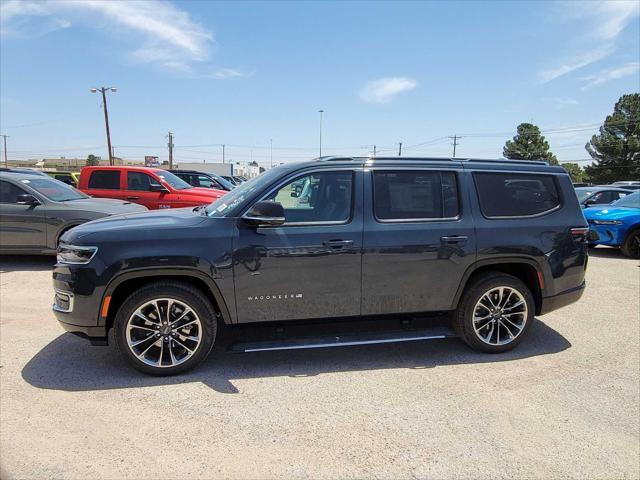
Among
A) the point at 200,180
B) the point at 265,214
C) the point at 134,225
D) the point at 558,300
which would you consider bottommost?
the point at 558,300

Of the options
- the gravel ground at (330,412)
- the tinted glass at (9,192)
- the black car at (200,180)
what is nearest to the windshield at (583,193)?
the gravel ground at (330,412)

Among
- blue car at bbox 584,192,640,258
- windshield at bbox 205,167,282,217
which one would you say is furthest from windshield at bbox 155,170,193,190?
blue car at bbox 584,192,640,258

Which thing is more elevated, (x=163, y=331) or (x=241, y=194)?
(x=241, y=194)

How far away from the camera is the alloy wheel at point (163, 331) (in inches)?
146

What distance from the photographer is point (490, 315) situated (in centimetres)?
430

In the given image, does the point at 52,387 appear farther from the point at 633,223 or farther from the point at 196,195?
the point at 633,223

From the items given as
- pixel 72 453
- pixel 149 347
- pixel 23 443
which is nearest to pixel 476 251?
pixel 149 347

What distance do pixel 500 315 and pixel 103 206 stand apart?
701 centimetres

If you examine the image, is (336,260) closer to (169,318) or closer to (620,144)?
(169,318)

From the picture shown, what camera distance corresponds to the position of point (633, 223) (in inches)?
378

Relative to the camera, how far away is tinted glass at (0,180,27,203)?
7824 mm

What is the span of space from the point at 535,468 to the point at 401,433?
32.9 inches

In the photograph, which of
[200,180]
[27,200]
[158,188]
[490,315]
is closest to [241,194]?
[490,315]

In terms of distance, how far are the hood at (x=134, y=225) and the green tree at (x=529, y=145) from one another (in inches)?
2571
